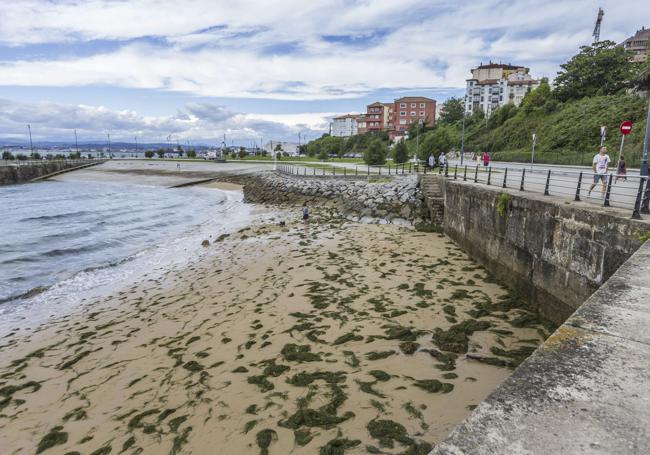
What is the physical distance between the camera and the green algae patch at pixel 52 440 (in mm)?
5730

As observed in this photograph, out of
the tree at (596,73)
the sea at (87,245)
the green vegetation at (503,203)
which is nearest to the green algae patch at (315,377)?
the green vegetation at (503,203)

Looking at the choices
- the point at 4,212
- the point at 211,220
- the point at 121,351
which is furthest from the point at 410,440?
the point at 4,212

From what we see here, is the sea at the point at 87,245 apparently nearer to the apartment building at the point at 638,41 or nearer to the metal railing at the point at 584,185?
the metal railing at the point at 584,185

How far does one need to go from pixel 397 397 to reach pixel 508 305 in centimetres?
504

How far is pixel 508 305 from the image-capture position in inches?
380

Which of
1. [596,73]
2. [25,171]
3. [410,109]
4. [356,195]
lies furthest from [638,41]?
[25,171]

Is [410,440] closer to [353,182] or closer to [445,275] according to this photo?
[445,275]

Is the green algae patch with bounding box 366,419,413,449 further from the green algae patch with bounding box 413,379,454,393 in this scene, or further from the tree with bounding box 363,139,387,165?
the tree with bounding box 363,139,387,165

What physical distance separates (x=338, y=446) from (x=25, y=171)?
8748cm

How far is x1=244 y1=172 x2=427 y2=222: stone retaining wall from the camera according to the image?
22.2 metres

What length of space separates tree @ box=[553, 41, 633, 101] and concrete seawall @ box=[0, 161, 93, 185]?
94428 millimetres

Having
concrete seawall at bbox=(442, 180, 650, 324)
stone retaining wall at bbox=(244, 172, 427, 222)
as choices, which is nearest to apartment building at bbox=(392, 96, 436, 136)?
stone retaining wall at bbox=(244, 172, 427, 222)

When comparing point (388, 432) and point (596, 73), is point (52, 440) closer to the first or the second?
point (388, 432)

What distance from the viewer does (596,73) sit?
5928 cm
